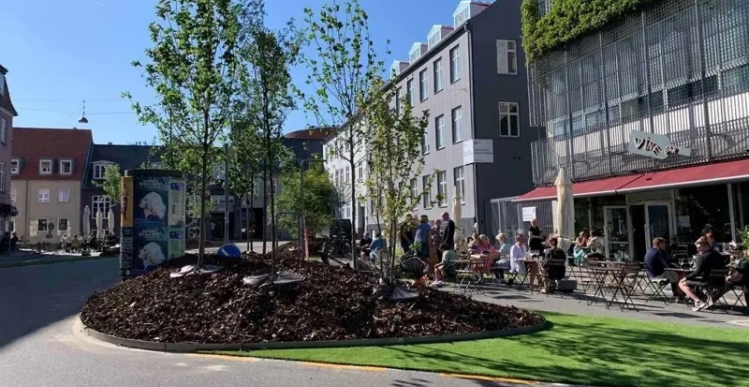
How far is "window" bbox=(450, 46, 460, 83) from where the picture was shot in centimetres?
3123

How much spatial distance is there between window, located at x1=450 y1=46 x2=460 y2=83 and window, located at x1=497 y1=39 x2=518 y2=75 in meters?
2.07

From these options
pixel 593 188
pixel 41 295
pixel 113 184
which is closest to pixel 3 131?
pixel 113 184

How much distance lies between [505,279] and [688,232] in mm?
5732

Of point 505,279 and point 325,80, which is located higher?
point 325,80

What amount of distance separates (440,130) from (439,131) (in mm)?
138

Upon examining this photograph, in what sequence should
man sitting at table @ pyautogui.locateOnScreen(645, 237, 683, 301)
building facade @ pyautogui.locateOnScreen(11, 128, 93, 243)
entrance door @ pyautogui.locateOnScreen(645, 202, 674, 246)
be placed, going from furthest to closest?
building facade @ pyautogui.locateOnScreen(11, 128, 93, 243), entrance door @ pyautogui.locateOnScreen(645, 202, 674, 246), man sitting at table @ pyautogui.locateOnScreen(645, 237, 683, 301)

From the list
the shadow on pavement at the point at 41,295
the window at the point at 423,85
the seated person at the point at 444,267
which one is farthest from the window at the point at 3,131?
the seated person at the point at 444,267

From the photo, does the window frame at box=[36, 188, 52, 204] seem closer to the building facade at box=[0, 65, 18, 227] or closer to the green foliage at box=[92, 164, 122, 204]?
the green foliage at box=[92, 164, 122, 204]

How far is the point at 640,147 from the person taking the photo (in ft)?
60.3

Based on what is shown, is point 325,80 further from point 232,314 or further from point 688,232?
point 688,232

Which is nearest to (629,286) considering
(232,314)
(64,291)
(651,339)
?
(651,339)

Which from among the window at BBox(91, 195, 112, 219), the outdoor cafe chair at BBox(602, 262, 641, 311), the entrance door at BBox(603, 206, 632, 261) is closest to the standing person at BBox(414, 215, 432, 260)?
the outdoor cafe chair at BBox(602, 262, 641, 311)

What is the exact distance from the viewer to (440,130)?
3372 cm

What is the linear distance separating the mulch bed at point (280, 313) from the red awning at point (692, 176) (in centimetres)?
783
